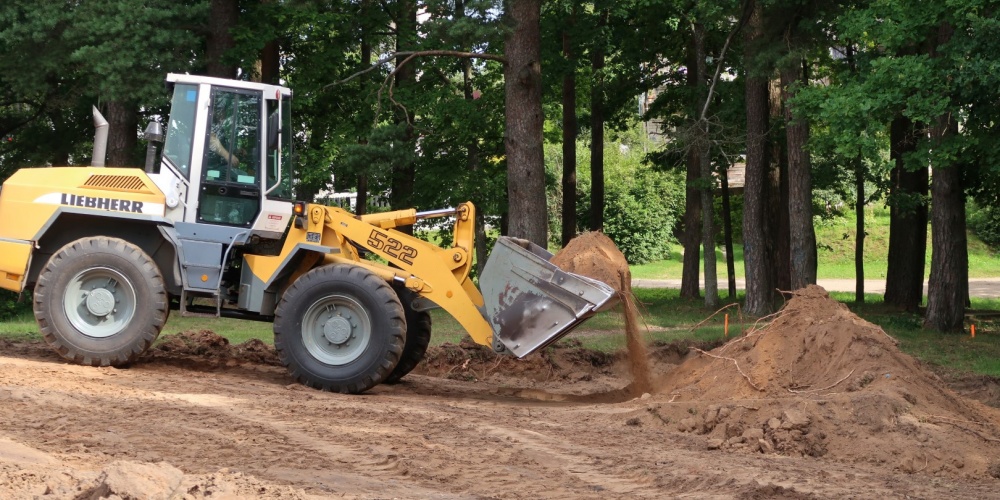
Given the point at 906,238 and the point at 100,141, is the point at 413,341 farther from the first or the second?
the point at 906,238

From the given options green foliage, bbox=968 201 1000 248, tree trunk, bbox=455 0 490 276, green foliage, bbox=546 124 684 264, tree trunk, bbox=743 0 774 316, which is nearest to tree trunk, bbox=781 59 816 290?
tree trunk, bbox=743 0 774 316

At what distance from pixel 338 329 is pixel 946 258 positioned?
519 inches

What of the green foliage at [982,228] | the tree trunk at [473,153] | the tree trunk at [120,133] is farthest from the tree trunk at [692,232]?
the green foliage at [982,228]

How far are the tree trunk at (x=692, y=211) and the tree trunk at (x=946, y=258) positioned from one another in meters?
6.18

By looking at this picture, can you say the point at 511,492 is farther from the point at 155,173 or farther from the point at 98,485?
the point at 155,173

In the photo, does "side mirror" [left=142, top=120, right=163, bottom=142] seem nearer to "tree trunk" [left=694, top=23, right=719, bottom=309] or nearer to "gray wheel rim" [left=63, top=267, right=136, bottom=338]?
"gray wheel rim" [left=63, top=267, right=136, bottom=338]

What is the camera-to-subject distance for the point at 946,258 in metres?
19.8

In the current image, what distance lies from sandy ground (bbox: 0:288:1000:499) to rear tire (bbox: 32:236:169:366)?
1.09 ft

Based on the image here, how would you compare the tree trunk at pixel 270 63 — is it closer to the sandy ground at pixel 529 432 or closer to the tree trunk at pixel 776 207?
the tree trunk at pixel 776 207

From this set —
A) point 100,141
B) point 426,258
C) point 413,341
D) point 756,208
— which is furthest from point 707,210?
point 100,141

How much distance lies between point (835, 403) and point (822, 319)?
1967 millimetres

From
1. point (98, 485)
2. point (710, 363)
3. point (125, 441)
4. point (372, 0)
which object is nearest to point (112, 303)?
point (125, 441)

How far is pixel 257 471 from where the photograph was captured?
7625mm

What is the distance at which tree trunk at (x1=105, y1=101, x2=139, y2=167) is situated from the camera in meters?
22.7
